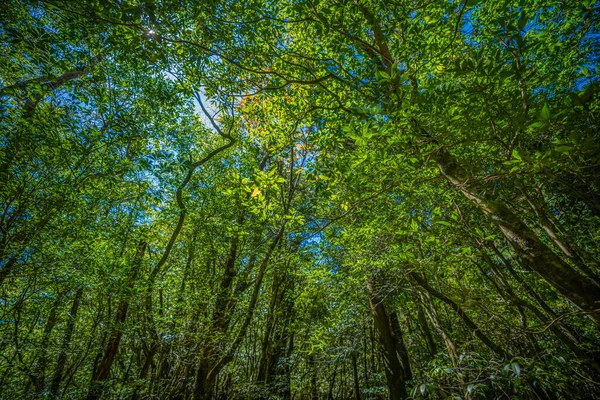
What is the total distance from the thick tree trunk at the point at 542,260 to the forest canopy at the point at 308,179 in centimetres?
2

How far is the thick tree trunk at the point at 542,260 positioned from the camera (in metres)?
2.03

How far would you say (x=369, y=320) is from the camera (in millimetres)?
6523

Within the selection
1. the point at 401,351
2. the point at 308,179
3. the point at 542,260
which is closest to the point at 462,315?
the point at 542,260

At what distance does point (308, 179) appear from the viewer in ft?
9.58

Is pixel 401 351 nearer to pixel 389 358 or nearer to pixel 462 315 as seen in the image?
pixel 389 358

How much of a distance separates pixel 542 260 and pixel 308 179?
2391 millimetres

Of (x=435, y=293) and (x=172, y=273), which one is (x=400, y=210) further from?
(x=172, y=273)

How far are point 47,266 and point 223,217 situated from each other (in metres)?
3.43

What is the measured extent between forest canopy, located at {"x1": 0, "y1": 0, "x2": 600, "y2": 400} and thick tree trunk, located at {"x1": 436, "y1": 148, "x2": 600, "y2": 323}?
0.02 metres

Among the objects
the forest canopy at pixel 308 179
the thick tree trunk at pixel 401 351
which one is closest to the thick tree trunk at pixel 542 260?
the forest canopy at pixel 308 179

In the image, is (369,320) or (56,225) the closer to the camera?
(56,225)

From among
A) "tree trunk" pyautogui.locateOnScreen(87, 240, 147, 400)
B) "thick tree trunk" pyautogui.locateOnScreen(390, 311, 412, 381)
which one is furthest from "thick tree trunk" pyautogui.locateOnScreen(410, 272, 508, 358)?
"tree trunk" pyautogui.locateOnScreen(87, 240, 147, 400)

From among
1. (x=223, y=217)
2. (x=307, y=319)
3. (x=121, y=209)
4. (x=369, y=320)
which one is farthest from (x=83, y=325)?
(x=369, y=320)

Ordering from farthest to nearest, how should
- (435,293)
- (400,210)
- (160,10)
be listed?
(435,293)
(400,210)
(160,10)
